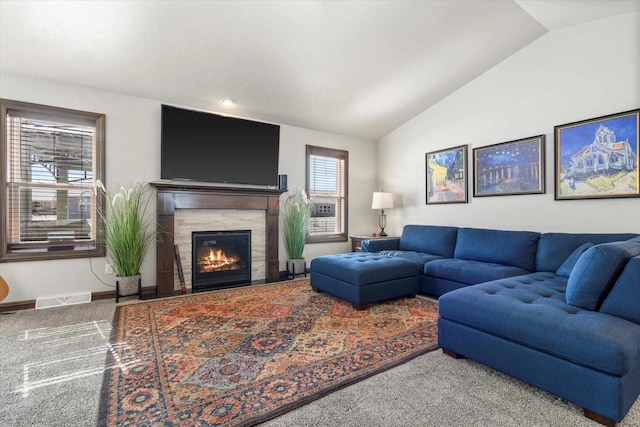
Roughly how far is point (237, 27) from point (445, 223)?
3641mm

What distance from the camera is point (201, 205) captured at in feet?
12.8

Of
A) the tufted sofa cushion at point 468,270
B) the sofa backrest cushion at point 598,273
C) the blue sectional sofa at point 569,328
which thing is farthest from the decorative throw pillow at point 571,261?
the sofa backrest cushion at point 598,273

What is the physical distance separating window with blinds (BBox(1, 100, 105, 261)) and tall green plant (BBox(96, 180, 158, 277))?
5.8 inches

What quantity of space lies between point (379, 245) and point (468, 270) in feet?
4.54

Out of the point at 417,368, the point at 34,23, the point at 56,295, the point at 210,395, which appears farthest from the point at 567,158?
the point at 56,295

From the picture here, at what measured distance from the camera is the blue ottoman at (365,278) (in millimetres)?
2975

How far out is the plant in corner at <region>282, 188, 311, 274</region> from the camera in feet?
14.9

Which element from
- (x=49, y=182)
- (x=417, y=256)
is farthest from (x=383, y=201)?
(x=49, y=182)

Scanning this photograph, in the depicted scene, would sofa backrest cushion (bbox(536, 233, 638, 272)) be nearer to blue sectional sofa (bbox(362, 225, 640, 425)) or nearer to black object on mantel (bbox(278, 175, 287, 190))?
blue sectional sofa (bbox(362, 225, 640, 425))

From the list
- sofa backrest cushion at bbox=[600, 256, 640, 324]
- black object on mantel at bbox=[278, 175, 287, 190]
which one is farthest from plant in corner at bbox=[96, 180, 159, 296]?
sofa backrest cushion at bbox=[600, 256, 640, 324]

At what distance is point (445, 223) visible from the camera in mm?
4453

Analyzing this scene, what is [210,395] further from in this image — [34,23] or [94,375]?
[34,23]

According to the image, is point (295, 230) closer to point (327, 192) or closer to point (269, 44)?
point (327, 192)

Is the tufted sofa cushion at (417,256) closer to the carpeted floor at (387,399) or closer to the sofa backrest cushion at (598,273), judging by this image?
the carpeted floor at (387,399)
